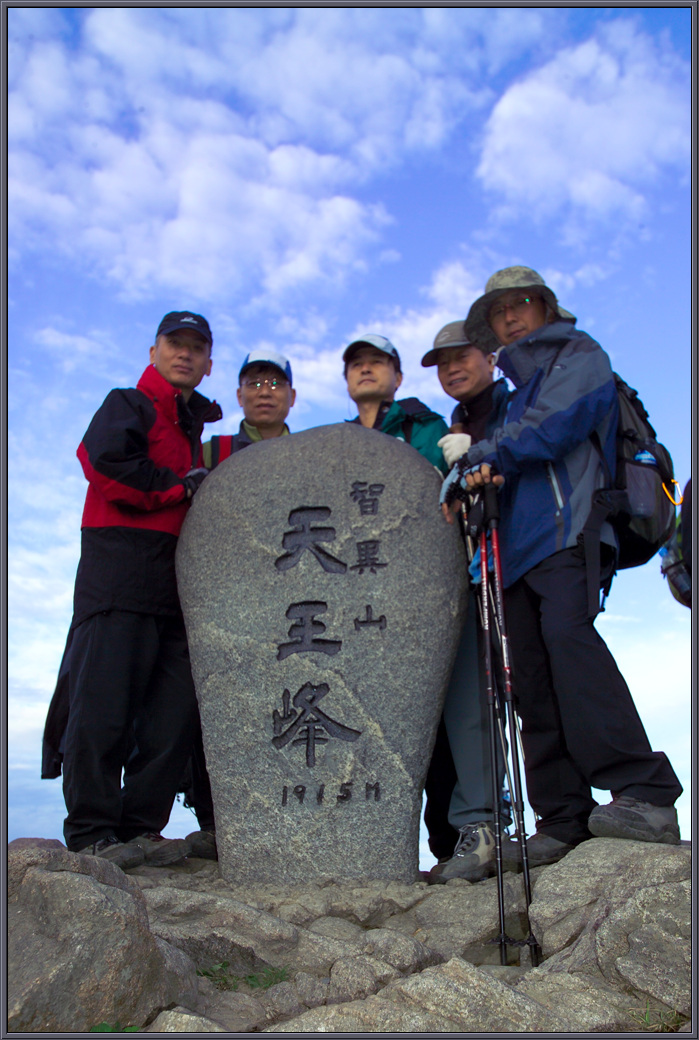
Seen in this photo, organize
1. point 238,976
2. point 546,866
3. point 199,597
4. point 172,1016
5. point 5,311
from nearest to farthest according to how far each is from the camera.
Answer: point 172,1016 → point 238,976 → point 5,311 → point 546,866 → point 199,597

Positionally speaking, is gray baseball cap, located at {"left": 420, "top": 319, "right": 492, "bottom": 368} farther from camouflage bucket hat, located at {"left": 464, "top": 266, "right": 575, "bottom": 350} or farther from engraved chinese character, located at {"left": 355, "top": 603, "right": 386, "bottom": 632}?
engraved chinese character, located at {"left": 355, "top": 603, "right": 386, "bottom": 632}

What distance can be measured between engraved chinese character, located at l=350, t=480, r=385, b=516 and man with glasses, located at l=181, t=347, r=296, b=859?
→ 1198mm

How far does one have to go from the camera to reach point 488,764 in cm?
516

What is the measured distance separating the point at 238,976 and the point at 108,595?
8.59 ft

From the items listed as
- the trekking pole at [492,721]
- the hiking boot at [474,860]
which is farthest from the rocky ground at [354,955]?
the hiking boot at [474,860]

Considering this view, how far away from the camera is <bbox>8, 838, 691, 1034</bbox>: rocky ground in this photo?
108 inches

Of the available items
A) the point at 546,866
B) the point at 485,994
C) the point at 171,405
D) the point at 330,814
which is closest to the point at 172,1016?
the point at 485,994

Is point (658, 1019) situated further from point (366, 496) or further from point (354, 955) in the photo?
point (366, 496)

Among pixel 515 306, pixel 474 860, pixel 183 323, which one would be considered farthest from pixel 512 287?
pixel 474 860

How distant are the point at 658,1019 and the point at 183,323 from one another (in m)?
4.96

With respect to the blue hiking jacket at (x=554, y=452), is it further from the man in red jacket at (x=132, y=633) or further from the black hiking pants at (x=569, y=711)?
the man in red jacket at (x=132, y=633)

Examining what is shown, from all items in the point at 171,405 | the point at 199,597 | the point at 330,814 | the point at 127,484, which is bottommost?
the point at 330,814

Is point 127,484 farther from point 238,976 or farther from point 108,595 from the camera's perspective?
point 238,976

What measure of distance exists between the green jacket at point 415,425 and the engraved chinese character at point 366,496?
81 centimetres
